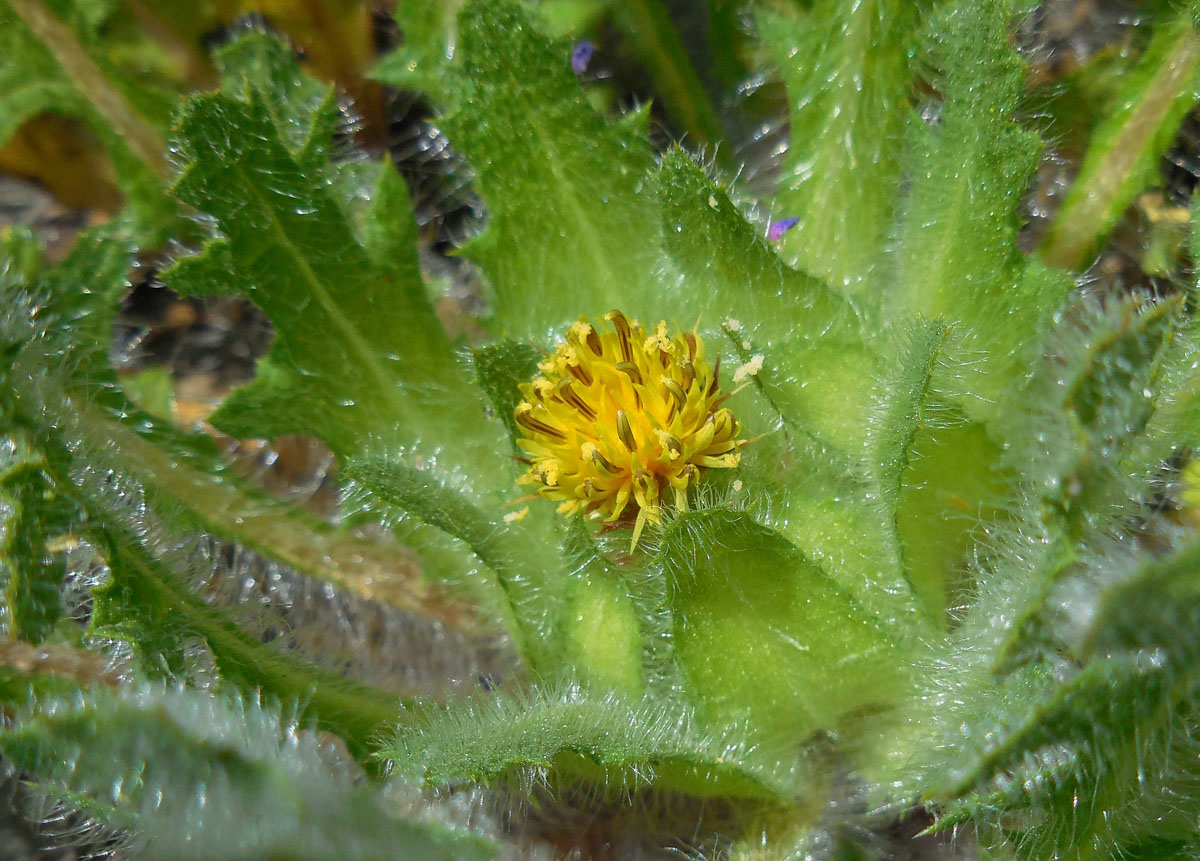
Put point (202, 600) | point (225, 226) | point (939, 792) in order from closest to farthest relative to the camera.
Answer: point (939, 792)
point (202, 600)
point (225, 226)

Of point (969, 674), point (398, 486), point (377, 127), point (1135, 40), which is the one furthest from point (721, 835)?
point (377, 127)

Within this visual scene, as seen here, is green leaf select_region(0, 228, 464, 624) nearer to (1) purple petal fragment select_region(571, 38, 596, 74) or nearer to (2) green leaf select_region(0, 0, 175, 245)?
(2) green leaf select_region(0, 0, 175, 245)

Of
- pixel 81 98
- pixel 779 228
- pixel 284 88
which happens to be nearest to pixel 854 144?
pixel 779 228

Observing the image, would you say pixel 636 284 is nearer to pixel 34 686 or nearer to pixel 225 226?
pixel 225 226

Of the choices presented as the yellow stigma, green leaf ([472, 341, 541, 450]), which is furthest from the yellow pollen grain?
green leaf ([472, 341, 541, 450])

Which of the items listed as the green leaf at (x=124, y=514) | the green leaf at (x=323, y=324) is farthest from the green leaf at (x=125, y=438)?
the green leaf at (x=323, y=324)
